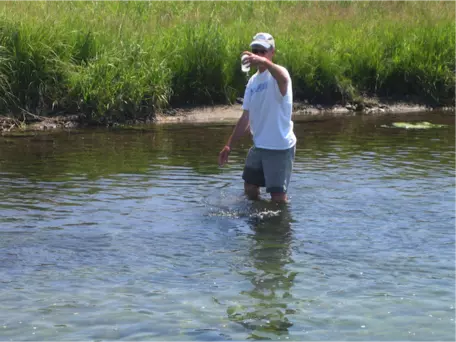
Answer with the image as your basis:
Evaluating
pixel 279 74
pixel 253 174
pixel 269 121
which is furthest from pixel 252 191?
pixel 279 74

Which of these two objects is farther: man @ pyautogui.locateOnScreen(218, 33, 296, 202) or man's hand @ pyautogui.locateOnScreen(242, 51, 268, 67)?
man @ pyautogui.locateOnScreen(218, 33, 296, 202)

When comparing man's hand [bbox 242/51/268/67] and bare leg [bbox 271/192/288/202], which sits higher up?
man's hand [bbox 242/51/268/67]

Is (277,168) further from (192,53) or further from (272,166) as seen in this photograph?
(192,53)

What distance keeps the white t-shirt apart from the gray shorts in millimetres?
70

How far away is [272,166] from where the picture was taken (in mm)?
8359

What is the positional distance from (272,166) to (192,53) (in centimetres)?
742

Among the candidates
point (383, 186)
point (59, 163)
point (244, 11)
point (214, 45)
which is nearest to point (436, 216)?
point (383, 186)

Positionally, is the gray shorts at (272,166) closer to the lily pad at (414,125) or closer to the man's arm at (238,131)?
the man's arm at (238,131)

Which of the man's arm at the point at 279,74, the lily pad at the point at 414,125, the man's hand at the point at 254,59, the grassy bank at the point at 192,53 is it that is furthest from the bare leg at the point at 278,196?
the lily pad at the point at 414,125

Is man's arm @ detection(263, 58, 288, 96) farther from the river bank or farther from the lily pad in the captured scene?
the lily pad

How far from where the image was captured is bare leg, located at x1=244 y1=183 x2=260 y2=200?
894 cm

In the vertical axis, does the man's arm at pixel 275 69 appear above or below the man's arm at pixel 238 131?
above

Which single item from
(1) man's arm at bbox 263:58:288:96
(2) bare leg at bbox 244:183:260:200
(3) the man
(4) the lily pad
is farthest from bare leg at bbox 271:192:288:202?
(4) the lily pad

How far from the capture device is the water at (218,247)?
235 inches
